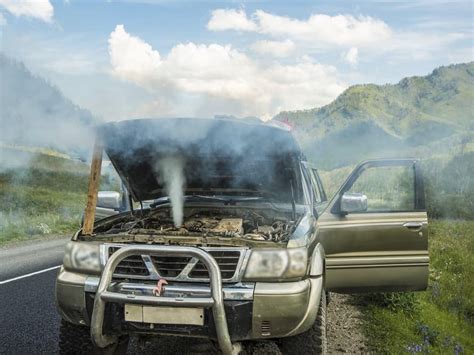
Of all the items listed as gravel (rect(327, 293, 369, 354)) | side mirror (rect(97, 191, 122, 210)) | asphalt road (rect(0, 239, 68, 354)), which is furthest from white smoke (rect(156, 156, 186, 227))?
gravel (rect(327, 293, 369, 354))

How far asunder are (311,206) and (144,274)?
1883 millimetres

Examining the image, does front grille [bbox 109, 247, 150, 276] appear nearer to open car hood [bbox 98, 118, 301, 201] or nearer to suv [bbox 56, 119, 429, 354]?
suv [bbox 56, 119, 429, 354]

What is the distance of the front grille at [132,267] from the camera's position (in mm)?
3631

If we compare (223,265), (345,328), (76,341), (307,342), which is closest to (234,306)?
(223,265)

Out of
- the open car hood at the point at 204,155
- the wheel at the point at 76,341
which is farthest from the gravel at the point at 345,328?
the wheel at the point at 76,341

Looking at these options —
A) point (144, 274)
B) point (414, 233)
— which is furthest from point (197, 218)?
point (414, 233)

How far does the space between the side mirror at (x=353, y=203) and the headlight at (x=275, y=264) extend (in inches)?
52.4

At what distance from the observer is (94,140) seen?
14.7 feet

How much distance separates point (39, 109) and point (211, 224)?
3.07m

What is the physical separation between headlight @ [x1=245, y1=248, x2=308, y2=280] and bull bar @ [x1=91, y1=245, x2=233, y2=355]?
274 millimetres

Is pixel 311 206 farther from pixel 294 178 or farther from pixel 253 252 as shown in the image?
pixel 253 252

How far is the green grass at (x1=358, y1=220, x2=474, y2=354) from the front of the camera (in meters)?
5.16

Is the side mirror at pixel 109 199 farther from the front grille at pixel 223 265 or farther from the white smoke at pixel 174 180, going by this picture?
the front grille at pixel 223 265

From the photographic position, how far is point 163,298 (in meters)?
3.34
